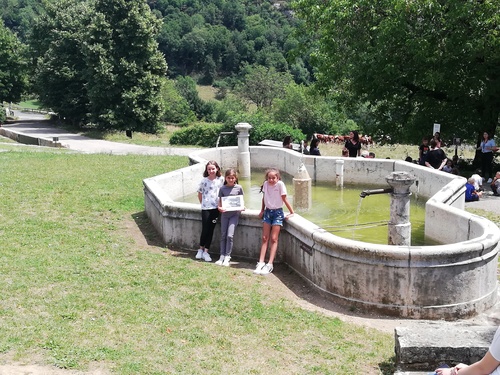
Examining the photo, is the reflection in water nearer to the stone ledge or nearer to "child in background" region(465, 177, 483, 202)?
"child in background" region(465, 177, 483, 202)

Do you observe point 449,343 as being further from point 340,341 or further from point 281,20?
point 281,20

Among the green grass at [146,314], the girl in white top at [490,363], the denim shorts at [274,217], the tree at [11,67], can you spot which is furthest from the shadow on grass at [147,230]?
the tree at [11,67]

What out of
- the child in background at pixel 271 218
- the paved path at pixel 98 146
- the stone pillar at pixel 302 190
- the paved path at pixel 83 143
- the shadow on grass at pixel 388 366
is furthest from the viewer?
the paved path at pixel 83 143

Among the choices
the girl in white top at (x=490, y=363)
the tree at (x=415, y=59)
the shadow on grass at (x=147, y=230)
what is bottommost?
the shadow on grass at (x=147, y=230)

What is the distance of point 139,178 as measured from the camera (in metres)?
14.9

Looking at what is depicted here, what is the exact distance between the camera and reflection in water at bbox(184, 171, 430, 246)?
31.5 feet

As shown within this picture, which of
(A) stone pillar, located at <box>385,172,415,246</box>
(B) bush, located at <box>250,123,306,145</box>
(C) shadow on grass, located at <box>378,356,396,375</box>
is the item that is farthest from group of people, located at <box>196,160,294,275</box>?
(B) bush, located at <box>250,123,306,145</box>

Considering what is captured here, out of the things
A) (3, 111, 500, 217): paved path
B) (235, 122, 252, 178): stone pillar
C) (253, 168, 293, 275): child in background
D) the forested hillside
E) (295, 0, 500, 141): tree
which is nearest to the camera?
(253, 168, 293, 275): child in background

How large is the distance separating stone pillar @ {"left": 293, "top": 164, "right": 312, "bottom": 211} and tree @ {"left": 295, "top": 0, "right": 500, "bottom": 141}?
7352mm

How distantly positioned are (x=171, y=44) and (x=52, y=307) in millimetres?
128746

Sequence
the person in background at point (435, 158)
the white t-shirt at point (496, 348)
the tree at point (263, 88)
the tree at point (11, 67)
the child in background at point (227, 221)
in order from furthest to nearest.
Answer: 1. the tree at point (263, 88)
2. the tree at point (11, 67)
3. the person in background at point (435, 158)
4. the child in background at point (227, 221)
5. the white t-shirt at point (496, 348)

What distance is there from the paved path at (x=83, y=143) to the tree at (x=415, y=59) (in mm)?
7378

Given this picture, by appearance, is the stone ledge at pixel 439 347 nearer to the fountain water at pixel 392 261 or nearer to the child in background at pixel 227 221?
the fountain water at pixel 392 261

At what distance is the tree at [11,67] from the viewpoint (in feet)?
173
